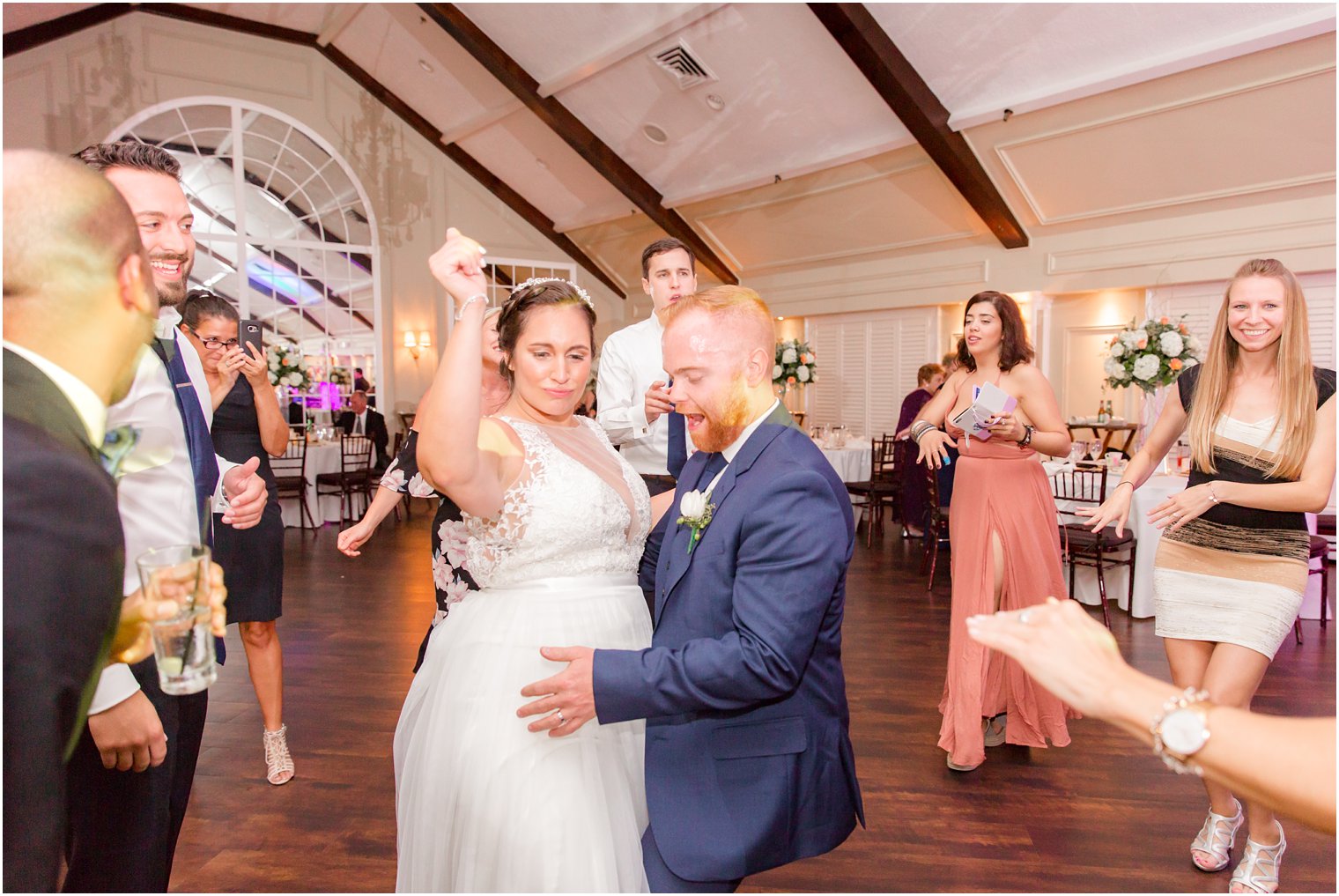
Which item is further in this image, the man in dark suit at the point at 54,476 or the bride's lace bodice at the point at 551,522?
the bride's lace bodice at the point at 551,522

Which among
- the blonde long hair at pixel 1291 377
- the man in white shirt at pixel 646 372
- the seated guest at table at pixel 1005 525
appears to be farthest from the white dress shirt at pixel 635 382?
the blonde long hair at pixel 1291 377

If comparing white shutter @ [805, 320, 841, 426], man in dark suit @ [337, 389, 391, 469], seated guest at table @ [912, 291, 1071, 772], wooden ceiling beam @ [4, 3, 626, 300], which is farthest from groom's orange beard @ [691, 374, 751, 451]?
wooden ceiling beam @ [4, 3, 626, 300]

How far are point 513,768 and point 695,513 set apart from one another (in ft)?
1.94

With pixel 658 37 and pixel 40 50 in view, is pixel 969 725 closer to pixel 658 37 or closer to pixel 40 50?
pixel 658 37

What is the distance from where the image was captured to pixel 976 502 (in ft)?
10.8

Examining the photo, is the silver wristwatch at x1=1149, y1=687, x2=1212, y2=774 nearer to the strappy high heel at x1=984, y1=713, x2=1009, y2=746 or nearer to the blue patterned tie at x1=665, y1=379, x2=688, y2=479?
the blue patterned tie at x1=665, y1=379, x2=688, y2=479

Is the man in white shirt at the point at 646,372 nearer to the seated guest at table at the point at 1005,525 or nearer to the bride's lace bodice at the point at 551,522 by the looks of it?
the bride's lace bodice at the point at 551,522

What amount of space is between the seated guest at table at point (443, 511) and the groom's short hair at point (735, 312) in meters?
0.38

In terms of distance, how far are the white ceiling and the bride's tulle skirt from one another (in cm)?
664

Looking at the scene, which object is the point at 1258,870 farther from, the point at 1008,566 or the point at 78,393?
the point at 78,393

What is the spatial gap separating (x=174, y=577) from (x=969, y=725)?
2962mm

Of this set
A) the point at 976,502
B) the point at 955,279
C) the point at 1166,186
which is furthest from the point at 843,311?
the point at 976,502

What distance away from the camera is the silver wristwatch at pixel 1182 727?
34.2 inches

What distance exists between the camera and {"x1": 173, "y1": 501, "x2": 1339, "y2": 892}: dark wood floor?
2467 millimetres
